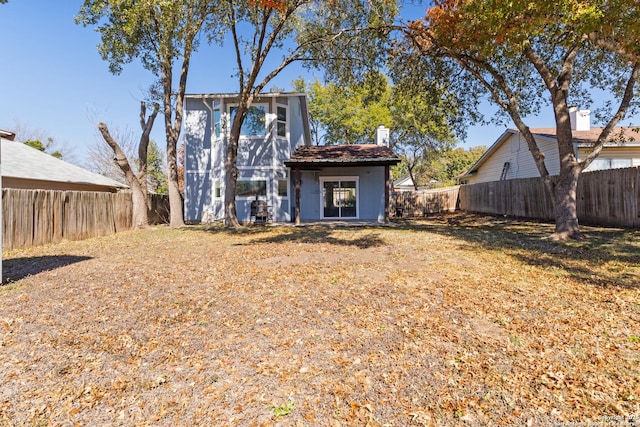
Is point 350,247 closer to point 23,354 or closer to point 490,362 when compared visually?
point 490,362

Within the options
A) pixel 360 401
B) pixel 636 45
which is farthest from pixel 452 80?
pixel 360 401

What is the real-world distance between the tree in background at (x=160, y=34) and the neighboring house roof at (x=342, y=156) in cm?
541

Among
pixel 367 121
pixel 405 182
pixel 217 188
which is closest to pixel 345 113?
pixel 367 121

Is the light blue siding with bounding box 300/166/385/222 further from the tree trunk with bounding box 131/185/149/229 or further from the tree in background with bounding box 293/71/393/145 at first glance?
the tree in background with bounding box 293/71/393/145

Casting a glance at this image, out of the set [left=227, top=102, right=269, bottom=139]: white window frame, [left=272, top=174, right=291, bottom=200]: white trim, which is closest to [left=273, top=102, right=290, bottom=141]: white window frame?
[left=227, top=102, right=269, bottom=139]: white window frame

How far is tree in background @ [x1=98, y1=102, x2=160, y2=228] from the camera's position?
39.0 ft

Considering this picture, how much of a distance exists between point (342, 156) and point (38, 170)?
1216 cm

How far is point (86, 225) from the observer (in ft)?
34.3

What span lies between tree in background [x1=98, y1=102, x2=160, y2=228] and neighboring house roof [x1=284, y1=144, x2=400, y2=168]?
5.97 m

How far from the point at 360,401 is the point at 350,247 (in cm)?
599

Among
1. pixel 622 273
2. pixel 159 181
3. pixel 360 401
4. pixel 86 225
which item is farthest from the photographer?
pixel 159 181

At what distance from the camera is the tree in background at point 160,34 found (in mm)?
9758

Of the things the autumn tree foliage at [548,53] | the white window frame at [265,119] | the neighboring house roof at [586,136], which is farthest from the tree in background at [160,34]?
the neighboring house roof at [586,136]

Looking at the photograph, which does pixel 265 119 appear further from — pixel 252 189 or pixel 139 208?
pixel 139 208
